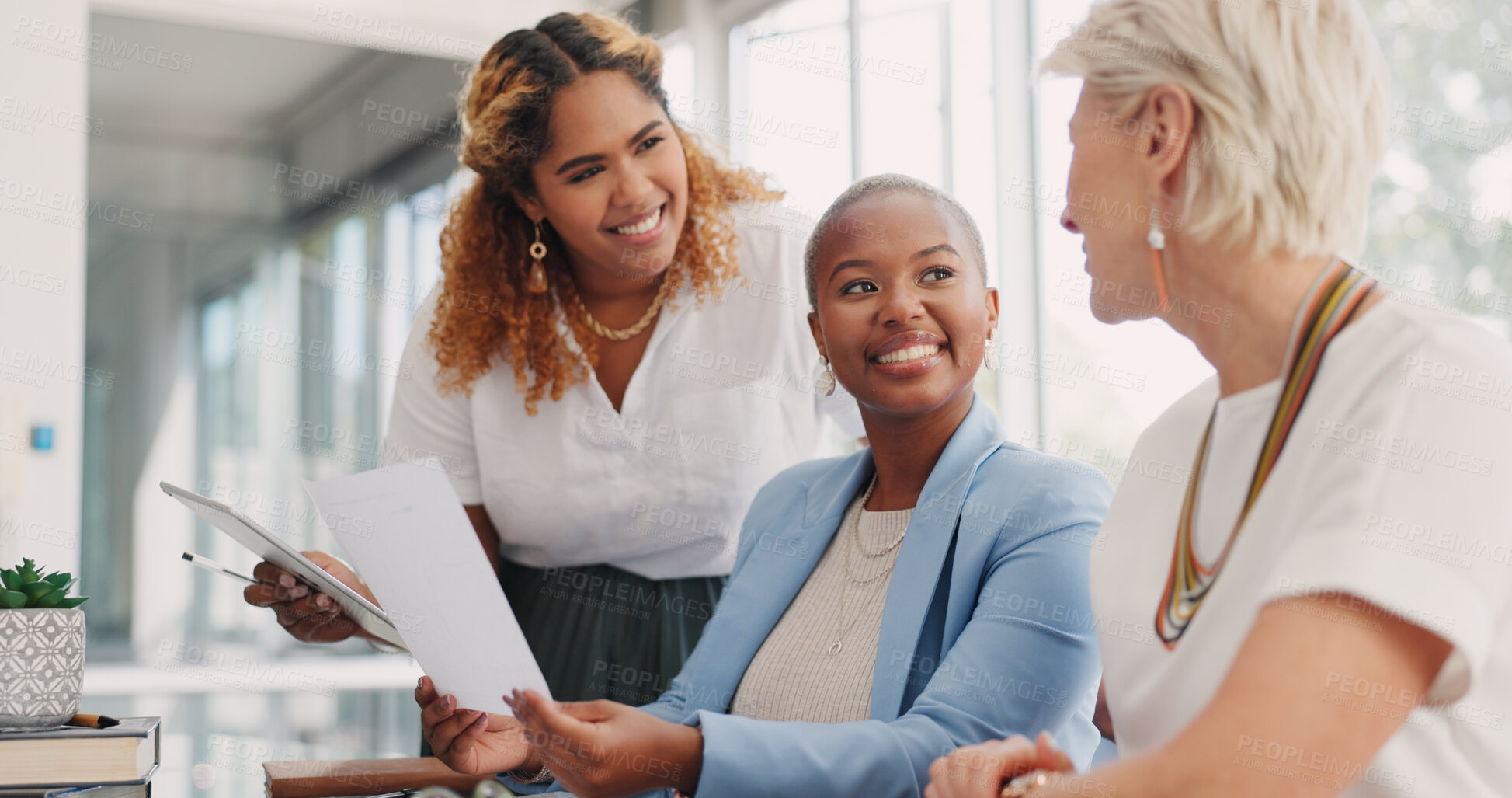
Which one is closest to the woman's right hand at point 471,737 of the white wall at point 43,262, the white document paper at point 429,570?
the white document paper at point 429,570

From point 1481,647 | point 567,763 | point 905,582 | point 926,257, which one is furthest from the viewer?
point 926,257

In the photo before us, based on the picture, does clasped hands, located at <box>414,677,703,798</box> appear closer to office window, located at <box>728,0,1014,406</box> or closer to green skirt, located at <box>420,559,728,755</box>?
green skirt, located at <box>420,559,728,755</box>

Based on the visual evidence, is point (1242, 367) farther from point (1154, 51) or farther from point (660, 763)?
point (660, 763)

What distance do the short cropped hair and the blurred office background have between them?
6.15 feet

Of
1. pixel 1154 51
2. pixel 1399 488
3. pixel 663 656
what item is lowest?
pixel 663 656

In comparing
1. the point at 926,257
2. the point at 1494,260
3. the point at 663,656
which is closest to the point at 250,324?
the point at 663,656

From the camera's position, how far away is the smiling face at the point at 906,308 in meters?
1.53

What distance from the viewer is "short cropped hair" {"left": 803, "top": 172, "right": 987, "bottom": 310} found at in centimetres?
159

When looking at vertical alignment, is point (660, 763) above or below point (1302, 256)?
below

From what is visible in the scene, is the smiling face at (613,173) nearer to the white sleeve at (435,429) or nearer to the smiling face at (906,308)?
the white sleeve at (435,429)

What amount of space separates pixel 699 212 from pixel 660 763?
1152 mm

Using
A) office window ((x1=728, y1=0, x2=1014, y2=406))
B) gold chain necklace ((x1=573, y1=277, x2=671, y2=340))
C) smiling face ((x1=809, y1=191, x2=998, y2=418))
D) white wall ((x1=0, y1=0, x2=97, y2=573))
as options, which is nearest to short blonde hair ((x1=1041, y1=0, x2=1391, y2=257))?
smiling face ((x1=809, y1=191, x2=998, y2=418))

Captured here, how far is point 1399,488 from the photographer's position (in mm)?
772

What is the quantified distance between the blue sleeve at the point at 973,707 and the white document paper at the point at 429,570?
244 millimetres
